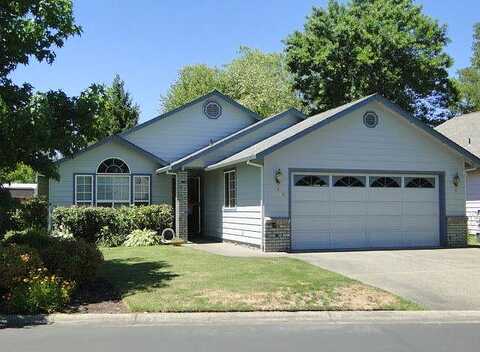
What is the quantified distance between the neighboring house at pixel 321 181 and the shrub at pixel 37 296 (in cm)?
856

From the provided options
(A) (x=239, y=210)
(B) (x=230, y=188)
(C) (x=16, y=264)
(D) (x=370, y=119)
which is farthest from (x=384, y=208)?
(C) (x=16, y=264)

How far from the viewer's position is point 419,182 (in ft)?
67.0

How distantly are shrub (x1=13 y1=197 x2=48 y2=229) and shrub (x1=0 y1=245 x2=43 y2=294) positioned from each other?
41.7ft

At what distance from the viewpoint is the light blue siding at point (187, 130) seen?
26.0 meters

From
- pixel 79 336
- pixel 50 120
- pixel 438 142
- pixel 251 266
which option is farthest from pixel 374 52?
pixel 79 336

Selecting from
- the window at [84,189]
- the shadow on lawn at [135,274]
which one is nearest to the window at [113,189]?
the window at [84,189]

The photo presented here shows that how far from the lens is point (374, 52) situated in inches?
1508

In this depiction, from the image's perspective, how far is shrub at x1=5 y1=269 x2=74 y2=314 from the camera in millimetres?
9492

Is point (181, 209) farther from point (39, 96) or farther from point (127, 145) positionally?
point (39, 96)

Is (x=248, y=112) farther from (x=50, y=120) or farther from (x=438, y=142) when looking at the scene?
(x=50, y=120)

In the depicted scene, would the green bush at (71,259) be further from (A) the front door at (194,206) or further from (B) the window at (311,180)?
(A) the front door at (194,206)

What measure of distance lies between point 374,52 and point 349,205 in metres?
21.4

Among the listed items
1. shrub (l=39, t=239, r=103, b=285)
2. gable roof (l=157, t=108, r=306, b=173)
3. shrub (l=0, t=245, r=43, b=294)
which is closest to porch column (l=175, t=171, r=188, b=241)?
gable roof (l=157, t=108, r=306, b=173)

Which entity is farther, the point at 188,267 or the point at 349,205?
the point at 349,205
